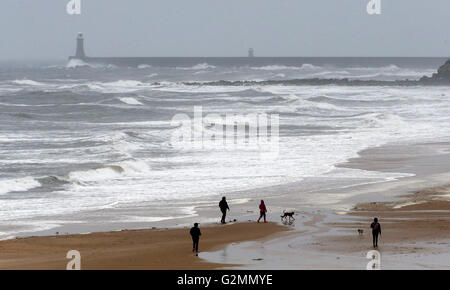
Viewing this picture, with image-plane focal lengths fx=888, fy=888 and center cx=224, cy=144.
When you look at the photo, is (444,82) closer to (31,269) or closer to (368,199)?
(368,199)

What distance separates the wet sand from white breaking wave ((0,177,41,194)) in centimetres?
735

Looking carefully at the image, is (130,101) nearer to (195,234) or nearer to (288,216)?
(288,216)

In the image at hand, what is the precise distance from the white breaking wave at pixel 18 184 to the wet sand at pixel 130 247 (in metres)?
7.35

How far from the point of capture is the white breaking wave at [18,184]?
25.4 m

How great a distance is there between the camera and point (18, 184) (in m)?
26.0

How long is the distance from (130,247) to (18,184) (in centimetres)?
967

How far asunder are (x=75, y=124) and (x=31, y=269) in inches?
1280

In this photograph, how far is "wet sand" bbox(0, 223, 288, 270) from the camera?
15.5 m

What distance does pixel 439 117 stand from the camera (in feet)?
173

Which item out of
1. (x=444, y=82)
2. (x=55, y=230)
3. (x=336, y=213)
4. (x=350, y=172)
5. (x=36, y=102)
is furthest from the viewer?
(x=444, y=82)

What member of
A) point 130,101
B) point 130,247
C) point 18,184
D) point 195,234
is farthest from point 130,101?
point 195,234

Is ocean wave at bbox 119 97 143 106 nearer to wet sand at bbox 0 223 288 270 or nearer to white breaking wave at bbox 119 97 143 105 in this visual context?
white breaking wave at bbox 119 97 143 105

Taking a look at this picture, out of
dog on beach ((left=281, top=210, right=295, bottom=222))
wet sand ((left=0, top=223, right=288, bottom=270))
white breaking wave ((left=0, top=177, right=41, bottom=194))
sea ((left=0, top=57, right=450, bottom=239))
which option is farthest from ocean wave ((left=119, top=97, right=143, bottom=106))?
wet sand ((left=0, top=223, right=288, bottom=270))
